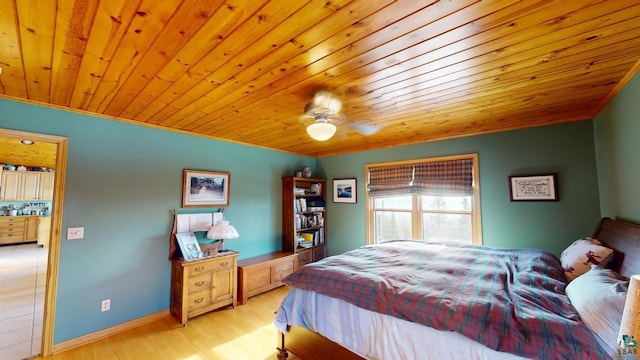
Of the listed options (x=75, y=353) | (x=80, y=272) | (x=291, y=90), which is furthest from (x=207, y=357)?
(x=291, y=90)

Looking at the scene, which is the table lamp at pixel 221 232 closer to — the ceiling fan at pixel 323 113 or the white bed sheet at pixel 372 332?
the white bed sheet at pixel 372 332

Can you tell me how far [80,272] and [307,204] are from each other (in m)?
3.22

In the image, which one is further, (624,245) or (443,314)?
(624,245)

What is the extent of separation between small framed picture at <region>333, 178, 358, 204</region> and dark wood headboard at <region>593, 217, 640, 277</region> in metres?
3.08

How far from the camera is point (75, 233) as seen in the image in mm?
2561

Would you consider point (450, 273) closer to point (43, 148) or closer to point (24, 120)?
point (24, 120)

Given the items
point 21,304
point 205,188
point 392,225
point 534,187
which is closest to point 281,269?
point 205,188

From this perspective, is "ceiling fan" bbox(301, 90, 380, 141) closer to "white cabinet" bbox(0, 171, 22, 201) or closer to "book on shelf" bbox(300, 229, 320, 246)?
"book on shelf" bbox(300, 229, 320, 246)

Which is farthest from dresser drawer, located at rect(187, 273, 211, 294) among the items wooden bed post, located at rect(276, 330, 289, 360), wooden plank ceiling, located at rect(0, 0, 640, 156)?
wooden plank ceiling, located at rect(0, 0, 640, 156)

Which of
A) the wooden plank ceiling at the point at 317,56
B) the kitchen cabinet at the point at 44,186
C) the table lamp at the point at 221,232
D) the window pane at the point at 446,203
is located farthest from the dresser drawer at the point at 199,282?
the kitchen cabinet at the point at 44,186

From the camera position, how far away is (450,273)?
2.10 metres

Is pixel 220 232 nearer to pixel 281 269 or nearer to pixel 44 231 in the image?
pixel 281 269

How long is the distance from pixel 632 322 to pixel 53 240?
4028 mm

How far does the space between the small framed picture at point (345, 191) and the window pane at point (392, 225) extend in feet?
1.76
